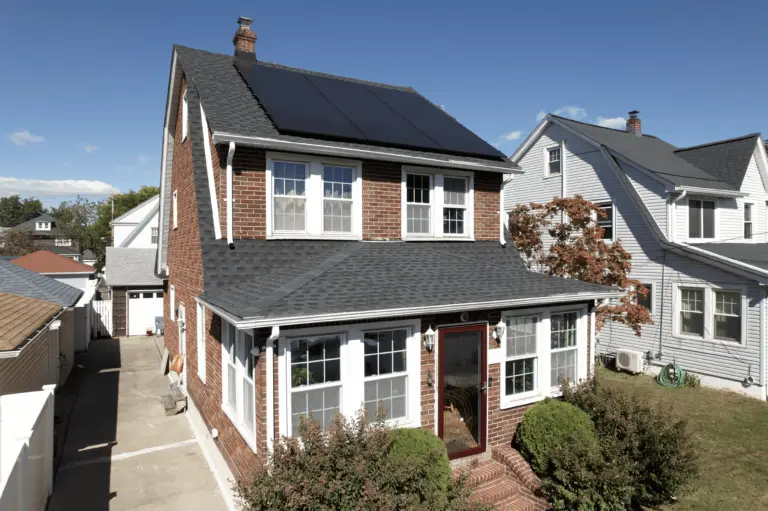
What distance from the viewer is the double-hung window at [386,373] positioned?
7508mm

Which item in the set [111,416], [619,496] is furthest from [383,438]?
[111,416]

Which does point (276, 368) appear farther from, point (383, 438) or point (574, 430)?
point (574, 430)

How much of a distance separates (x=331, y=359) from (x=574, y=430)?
168 inches

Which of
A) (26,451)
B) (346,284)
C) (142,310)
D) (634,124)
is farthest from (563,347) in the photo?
(142,310)

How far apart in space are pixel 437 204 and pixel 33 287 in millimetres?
11758

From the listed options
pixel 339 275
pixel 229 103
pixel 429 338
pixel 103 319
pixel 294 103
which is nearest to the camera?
pixel 429 338

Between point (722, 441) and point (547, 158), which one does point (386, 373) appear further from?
point (547, 158)

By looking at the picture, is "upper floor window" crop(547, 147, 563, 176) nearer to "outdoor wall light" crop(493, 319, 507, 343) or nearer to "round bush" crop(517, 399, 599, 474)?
"outdoor wall light" crop(493, 319, 507, 343)

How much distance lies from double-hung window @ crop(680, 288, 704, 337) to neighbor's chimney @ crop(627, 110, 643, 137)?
382 inches

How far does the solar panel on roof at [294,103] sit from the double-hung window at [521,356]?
515cm

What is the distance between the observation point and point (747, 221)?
739 inches

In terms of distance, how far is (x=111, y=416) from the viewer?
11531 millimetres

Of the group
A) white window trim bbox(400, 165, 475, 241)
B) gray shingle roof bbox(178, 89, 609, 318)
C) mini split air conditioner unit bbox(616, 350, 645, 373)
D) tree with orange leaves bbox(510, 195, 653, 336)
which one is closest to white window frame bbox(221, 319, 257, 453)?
gray shingle roof bbox(178, 89, 609, 318)

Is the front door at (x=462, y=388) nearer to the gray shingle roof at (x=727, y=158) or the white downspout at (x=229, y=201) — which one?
the white downspout at (x=229, y=201)
